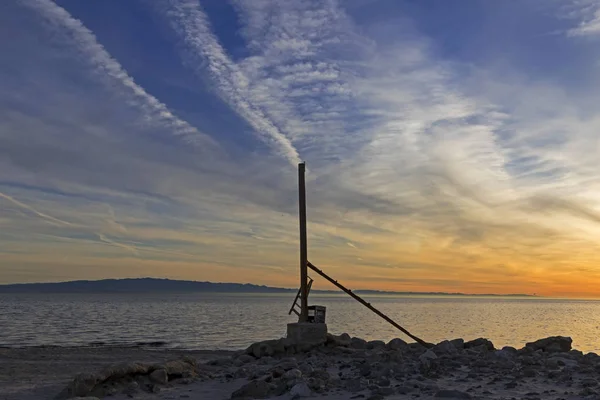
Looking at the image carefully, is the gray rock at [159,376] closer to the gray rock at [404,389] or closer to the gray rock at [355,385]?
the gray rock at [355,385]

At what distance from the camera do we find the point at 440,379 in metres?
11.6

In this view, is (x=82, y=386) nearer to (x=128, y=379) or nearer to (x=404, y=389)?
(x=128, y=379)

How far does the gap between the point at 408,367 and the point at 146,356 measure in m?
15.0

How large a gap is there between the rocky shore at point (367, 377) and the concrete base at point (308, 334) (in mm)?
596

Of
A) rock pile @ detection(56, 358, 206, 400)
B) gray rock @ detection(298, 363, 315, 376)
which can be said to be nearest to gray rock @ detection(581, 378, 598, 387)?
gray rock @ detection(298, 363, 315, 376)

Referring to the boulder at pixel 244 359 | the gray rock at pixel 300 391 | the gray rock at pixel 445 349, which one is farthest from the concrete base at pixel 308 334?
the gray rock at pixel 300 391

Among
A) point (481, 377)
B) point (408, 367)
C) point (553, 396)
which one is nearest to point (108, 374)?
point (408, 367)

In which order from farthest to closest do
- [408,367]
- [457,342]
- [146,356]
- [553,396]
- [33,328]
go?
1. [33,328]
2. [146,356]
3. [457,342]
4. [408,367]
5. [553,396]

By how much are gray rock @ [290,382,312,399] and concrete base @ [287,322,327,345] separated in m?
6.36

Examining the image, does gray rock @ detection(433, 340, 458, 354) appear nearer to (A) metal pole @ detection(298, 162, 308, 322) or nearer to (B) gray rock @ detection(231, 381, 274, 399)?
(A) metal pole @ detection(298, 162, 308, 322)

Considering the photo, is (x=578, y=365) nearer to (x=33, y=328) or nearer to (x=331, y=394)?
(x=331, y=394)

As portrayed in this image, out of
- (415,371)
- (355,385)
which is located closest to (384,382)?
(355,385)

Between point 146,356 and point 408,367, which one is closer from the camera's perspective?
point 408,367

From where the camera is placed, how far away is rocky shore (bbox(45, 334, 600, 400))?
1040 cm
